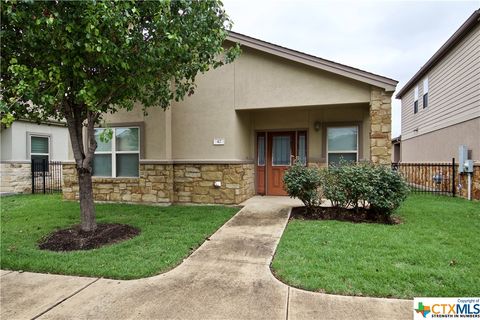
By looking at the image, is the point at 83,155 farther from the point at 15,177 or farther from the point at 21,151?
the point at 21,151

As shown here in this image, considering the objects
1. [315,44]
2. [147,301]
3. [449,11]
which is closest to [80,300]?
[147,301]

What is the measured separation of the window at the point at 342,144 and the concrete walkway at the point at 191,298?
18.1 ft

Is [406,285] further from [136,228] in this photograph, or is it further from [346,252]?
[136,228]

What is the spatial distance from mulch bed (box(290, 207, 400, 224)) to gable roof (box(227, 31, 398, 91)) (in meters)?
3.08

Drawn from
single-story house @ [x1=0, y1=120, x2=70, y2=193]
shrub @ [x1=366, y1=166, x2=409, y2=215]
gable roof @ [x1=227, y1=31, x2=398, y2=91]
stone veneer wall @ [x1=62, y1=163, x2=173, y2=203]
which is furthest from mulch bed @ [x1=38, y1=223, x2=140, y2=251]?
single-story house @ [x1=0, y1=120, x2=70, y2=193]

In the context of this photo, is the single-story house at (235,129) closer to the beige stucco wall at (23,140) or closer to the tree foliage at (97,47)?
the tree foliage at (97,47)

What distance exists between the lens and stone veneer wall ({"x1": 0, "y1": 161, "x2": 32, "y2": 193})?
38.7 feet

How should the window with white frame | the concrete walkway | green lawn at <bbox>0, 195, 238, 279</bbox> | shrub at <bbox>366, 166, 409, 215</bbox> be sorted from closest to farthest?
the concrete walkway → green lawn at <bbox>0, 195, 238, 279</bbox> → shrub at <bbox>366, 166, 409, 215</bbox> → the window with white frame

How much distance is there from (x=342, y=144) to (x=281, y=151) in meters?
1.93

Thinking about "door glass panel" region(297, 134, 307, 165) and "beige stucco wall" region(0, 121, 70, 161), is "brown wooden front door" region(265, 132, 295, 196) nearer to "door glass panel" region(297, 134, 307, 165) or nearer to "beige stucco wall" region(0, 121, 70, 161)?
"door glass panel" region(297, 134, 307, 165)

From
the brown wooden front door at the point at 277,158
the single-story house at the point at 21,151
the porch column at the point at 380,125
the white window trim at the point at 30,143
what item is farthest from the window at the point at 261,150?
the white window trim at the point at 30,143

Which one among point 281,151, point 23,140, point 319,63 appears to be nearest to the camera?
point 319,63

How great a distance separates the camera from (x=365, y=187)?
6.07 m

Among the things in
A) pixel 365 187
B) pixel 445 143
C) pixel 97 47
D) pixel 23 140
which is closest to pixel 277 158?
pixel 365 187
